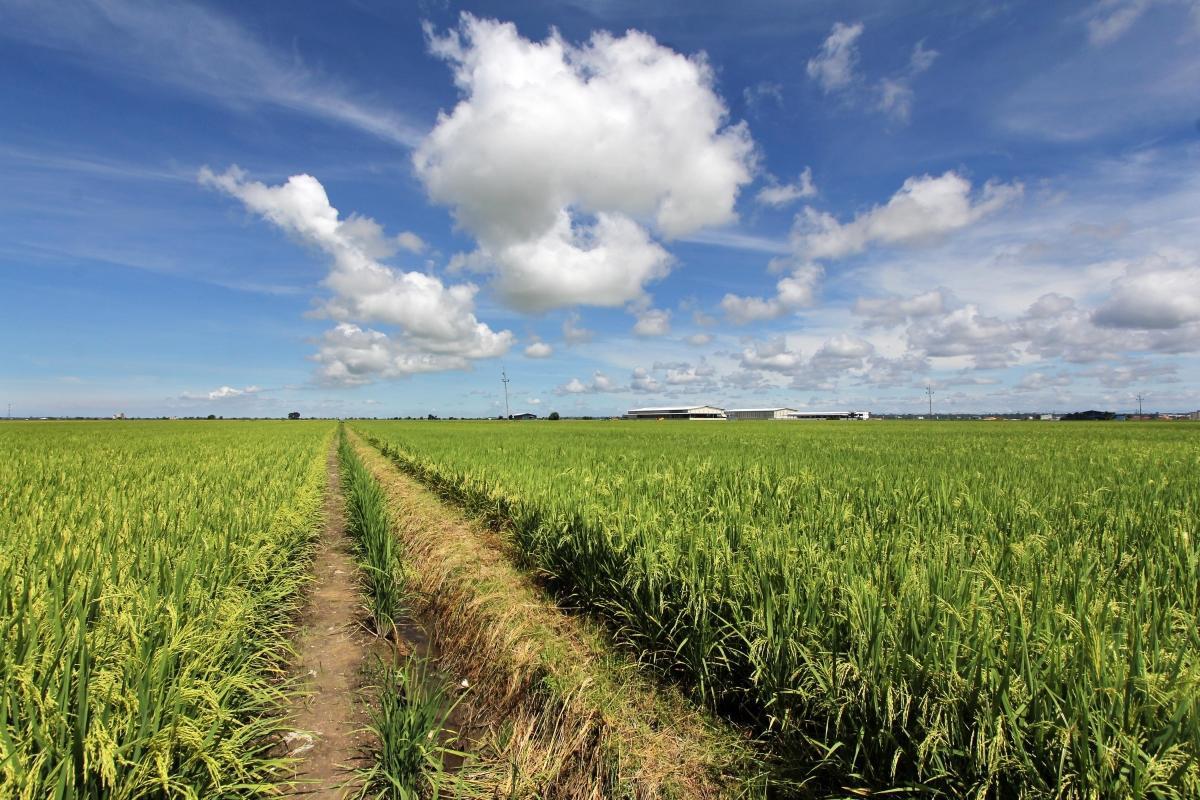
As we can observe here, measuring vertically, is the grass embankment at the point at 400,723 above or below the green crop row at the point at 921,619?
below

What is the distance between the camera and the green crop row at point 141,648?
199 cm

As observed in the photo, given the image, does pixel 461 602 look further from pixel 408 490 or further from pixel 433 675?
pixel 408 490

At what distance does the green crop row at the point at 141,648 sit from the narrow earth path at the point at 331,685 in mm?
191

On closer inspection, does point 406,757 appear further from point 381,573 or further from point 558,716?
point 381,573

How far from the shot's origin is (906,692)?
227 centimetres

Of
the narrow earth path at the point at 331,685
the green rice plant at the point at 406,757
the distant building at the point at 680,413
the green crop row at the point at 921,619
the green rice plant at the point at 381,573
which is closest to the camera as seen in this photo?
the green crop row at the point at 921,619

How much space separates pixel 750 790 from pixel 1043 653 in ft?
4.91

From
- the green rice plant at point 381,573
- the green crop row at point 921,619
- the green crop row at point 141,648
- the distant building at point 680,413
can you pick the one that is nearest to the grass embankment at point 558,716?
the green crop row at point 921,619

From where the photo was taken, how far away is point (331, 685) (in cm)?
390

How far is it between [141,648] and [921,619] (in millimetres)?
3815

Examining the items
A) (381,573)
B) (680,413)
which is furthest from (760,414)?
(381,573)

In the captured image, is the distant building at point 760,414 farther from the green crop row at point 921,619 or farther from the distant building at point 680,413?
the green crop row at point 921,619

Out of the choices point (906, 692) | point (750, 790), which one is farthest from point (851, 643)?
point (750, 790)

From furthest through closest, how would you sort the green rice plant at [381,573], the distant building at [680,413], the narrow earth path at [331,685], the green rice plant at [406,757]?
the distant building at [680,413] → the green rice plant at [381,573] → the narrow earth path at [331,685] → the green rice plant at [406,757]
